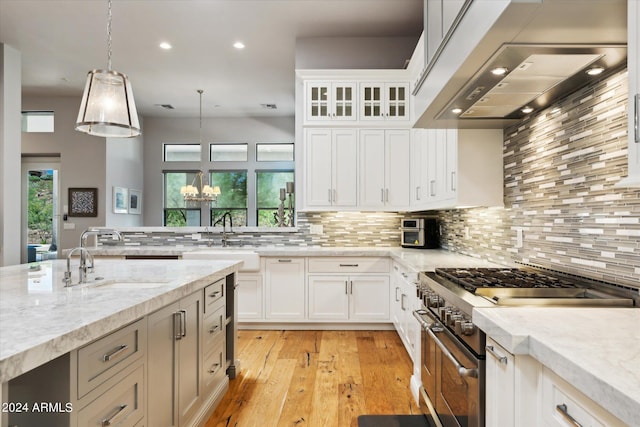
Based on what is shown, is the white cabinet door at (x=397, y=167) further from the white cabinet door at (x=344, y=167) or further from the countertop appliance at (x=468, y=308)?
the countertop appliance at (x=468, y=308)

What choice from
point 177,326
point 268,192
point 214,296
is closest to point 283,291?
point 214,296

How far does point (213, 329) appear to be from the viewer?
245 cm

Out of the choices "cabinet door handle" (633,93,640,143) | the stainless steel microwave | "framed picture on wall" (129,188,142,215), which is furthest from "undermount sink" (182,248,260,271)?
"framed picture on wall" (129,188,142,215)

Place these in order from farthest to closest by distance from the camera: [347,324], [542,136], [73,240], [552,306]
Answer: [73,240] < [347,324] < [542,136] < [552,306]

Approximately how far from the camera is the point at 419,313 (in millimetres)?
2188

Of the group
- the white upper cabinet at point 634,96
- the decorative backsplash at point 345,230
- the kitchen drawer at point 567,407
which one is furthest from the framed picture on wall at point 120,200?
the white upper cabinet at point 634,96

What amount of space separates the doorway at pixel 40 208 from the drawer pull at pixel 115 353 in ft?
21.6

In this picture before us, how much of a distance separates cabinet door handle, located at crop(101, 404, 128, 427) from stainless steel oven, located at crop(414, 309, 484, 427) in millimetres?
1241

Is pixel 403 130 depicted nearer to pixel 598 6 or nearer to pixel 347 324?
pixel 347 324

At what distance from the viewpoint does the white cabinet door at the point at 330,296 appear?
4.06 m

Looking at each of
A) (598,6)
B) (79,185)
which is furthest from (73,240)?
(598,6)

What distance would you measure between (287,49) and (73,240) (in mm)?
5101

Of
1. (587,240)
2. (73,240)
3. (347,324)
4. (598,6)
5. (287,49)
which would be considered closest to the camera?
(598,6)

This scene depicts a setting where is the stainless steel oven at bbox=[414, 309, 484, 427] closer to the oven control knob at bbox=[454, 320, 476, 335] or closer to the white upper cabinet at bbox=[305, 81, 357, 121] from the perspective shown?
the oven control knob at bbox=[454, 320, 476, 335]
